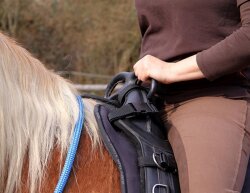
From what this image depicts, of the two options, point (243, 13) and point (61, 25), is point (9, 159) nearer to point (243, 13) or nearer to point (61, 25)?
point (243, 13)

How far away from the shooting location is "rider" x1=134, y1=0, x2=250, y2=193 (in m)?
1.96

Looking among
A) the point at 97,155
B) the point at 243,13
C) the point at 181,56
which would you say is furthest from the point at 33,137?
the point at 243,13

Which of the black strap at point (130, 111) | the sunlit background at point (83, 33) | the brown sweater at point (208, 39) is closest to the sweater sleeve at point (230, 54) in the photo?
the brown sweater at point (208, 39)

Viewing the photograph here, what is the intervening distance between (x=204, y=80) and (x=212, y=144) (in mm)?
308

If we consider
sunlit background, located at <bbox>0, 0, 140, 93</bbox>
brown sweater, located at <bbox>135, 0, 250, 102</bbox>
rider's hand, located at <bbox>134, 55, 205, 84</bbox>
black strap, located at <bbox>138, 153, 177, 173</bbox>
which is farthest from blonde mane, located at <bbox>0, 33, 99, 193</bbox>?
sunlit background, located at <bbox>0, 0, 140, 93</bbox>

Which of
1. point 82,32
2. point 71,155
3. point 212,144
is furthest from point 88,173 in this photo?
Result: point 82,32

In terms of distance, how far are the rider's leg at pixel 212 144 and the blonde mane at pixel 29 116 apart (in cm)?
32

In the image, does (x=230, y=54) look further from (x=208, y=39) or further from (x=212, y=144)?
(x=212, y=144)

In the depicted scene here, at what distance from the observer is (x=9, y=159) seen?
185cm

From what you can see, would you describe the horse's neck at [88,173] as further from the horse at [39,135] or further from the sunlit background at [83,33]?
the sunlit background at [83,33]

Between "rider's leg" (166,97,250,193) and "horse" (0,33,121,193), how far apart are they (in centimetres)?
25

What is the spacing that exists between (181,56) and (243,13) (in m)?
0.31

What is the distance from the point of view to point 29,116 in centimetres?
191

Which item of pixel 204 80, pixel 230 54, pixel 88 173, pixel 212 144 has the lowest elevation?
pixel 88 173
